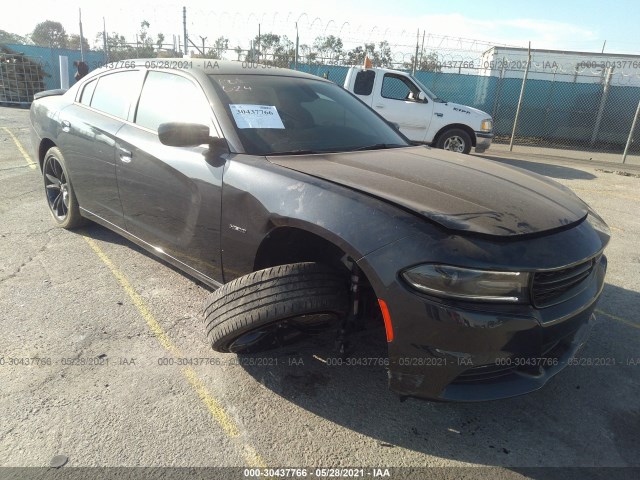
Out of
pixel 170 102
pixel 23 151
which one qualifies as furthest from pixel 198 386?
pixel 23 151

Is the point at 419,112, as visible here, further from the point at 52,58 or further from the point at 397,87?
the point at 52,58

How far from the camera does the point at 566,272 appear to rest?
2.06 meters

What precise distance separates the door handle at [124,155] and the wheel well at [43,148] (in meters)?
1.69

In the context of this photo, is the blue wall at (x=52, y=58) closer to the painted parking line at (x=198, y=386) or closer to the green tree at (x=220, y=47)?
the green tree at (x=220, y=47)

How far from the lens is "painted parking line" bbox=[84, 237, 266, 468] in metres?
2.05

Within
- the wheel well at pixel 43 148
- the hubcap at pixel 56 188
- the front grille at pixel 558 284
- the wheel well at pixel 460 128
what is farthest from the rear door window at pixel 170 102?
the wheel well at pixel 460 128

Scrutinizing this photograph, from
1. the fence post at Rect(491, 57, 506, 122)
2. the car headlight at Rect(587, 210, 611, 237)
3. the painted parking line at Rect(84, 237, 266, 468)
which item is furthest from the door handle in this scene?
the fence post at Rect(491, 57, 506, 122)

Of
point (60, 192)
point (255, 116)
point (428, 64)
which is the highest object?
point (428, 64)

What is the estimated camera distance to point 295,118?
3.05m

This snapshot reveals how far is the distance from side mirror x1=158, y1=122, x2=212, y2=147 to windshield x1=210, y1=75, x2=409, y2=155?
0.23 meters

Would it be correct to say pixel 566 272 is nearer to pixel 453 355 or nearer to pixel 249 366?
pixel 453 355

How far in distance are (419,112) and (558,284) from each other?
8.13m

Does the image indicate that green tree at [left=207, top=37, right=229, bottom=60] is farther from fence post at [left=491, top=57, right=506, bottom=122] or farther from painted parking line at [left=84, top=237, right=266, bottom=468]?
painted parking line at [left=84, top=237, right=266, bottom=468]

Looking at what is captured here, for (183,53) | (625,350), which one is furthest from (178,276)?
(183,53)
